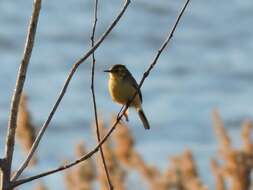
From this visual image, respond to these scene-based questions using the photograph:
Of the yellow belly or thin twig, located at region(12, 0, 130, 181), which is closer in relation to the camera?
thin twig, located at region(12, 0, 130, 181)

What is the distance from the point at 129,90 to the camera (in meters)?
4.09

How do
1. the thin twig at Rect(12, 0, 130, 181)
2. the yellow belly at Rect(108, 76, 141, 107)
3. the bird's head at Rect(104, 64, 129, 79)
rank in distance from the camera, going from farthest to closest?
the bird's head at Rect(104, 64, 129, 79) → the yellow belly at Rect(108, 76, 141, 107) → the thin twig at Rect(12, 0, 130, 181)

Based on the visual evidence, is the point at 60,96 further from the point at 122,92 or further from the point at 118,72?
the point at 118,72

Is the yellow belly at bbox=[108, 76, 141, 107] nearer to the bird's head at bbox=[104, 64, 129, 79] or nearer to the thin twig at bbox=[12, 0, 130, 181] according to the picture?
the bird's head at bbox=[104, 64, 129, 79]

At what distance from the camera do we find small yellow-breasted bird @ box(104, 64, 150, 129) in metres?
4.02

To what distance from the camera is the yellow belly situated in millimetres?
4004

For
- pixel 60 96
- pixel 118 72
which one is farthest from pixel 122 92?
pixel 60 96

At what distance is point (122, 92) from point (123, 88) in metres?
0.04

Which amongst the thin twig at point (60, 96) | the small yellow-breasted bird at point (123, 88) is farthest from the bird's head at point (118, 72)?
the thin twig at point (60, 96)

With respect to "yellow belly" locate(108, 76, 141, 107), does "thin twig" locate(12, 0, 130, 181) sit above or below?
above

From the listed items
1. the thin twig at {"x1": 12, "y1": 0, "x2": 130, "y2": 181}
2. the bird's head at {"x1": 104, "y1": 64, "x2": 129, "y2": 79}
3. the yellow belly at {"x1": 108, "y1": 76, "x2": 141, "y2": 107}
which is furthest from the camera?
the bird's head at {"x1": 104, "y1": 64, "x2": 129, "y2": 79}

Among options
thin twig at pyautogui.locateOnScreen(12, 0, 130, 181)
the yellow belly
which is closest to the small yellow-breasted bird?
the yellow belly

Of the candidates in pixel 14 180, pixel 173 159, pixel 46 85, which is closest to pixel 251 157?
pixel 173 159

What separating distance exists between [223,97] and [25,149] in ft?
41.6
